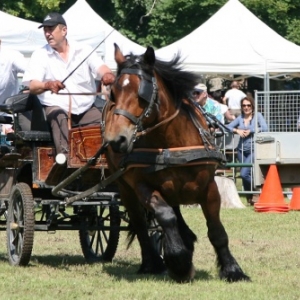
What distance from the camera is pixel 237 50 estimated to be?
67.1 feet

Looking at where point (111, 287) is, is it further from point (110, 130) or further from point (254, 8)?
point (254, 8)

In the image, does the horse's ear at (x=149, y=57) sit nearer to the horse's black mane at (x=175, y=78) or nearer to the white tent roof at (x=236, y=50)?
the horse's black mane at (x=175, y=78)

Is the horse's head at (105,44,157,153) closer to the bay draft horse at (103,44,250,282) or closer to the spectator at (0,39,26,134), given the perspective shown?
the bay draft horse at (103,44,250,282)

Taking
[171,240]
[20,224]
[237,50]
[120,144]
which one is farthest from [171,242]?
[237,50]

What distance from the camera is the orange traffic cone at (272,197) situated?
49.5 feet

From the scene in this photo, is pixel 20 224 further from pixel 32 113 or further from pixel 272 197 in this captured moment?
pixel 272 197

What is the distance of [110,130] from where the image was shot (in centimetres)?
777

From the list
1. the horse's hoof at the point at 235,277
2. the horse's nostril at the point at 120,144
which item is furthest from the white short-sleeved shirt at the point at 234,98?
the horse's nostril at the point at 120,144

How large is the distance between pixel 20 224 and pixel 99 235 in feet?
3.49

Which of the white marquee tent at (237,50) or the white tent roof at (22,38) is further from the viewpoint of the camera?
the white marquee tent at (237,50)

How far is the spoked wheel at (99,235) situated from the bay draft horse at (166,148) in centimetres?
122

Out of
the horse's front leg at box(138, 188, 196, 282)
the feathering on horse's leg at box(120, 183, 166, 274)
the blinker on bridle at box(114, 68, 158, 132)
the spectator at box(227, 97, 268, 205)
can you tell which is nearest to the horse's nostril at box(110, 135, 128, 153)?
the blinker on bridle at box(114, 68, 158, 132)

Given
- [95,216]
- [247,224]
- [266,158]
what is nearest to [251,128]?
[266,158]

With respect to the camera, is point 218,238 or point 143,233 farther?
point 143,233
